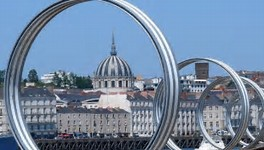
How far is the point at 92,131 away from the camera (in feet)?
442

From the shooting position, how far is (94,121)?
134 meters

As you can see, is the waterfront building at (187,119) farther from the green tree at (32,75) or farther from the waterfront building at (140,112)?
the green tree at (32,75)

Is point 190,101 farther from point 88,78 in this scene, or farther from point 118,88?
point 88,78

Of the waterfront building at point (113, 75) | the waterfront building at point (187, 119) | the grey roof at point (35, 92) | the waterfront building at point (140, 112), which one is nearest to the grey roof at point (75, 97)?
the waterfront building at point (113, 75)

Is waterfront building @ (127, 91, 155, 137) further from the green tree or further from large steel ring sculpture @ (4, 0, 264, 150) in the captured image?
large steel ring sculpture @ (4, 0, 264, 150)

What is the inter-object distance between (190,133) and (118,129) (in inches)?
308

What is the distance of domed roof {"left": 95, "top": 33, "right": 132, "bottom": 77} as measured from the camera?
135m

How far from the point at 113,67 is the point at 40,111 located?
1155 centimetres

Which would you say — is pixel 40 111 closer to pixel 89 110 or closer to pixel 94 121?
pixel 89 110

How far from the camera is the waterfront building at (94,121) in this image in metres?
131

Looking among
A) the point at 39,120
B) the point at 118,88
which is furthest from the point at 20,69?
the point at 118,88

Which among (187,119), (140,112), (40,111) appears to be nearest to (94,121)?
(140,112)

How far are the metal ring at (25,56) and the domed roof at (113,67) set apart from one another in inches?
4141

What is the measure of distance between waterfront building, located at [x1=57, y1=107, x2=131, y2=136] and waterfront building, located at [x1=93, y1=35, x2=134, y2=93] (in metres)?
4.67
